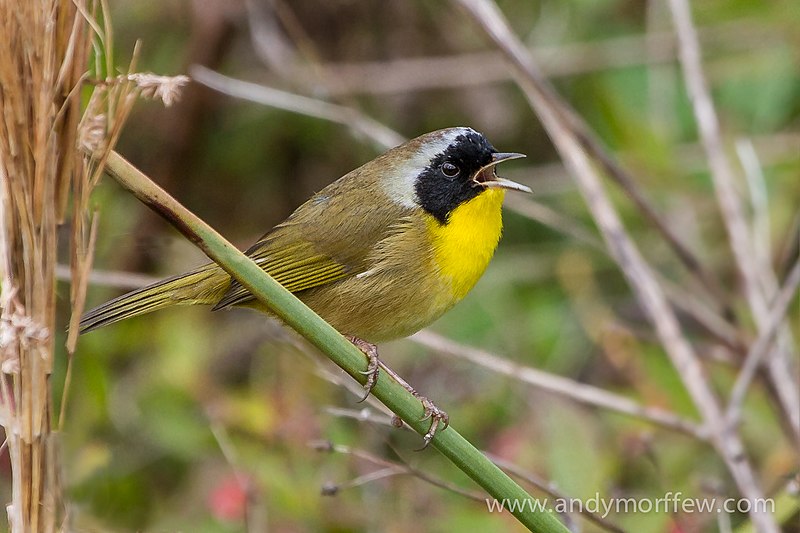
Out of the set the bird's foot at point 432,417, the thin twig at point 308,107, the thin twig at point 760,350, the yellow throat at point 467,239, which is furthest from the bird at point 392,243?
the thin twig at point 760,350

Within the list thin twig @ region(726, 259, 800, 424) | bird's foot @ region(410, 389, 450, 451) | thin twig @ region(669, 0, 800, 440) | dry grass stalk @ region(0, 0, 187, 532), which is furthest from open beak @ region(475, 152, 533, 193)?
dry grass stalk @ region(0, 0, 187, 532)

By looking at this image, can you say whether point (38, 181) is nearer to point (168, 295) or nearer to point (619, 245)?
point (168, 295)

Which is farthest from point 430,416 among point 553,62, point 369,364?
point 553,62

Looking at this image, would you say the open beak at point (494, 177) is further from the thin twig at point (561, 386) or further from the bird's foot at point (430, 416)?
the bird's foot at point (430, 416)

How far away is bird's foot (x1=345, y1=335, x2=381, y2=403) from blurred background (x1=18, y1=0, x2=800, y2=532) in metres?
0.12

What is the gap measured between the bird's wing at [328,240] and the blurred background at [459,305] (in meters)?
0.21

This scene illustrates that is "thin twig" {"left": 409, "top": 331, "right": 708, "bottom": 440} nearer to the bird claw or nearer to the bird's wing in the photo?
the bird's wing

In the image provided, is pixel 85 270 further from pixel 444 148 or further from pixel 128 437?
pixel 128 437

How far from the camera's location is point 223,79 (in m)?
3.79

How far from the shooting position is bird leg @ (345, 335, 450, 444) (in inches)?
63.6

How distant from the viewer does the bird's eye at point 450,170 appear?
2574mm

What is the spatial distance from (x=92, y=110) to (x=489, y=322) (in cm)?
270

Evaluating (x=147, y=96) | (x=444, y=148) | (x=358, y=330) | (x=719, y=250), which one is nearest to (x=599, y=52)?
(x=719, y=250)

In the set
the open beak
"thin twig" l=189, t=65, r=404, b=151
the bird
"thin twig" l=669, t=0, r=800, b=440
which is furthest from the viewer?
"thin twig" l=189, t=65, r=404, b=151
